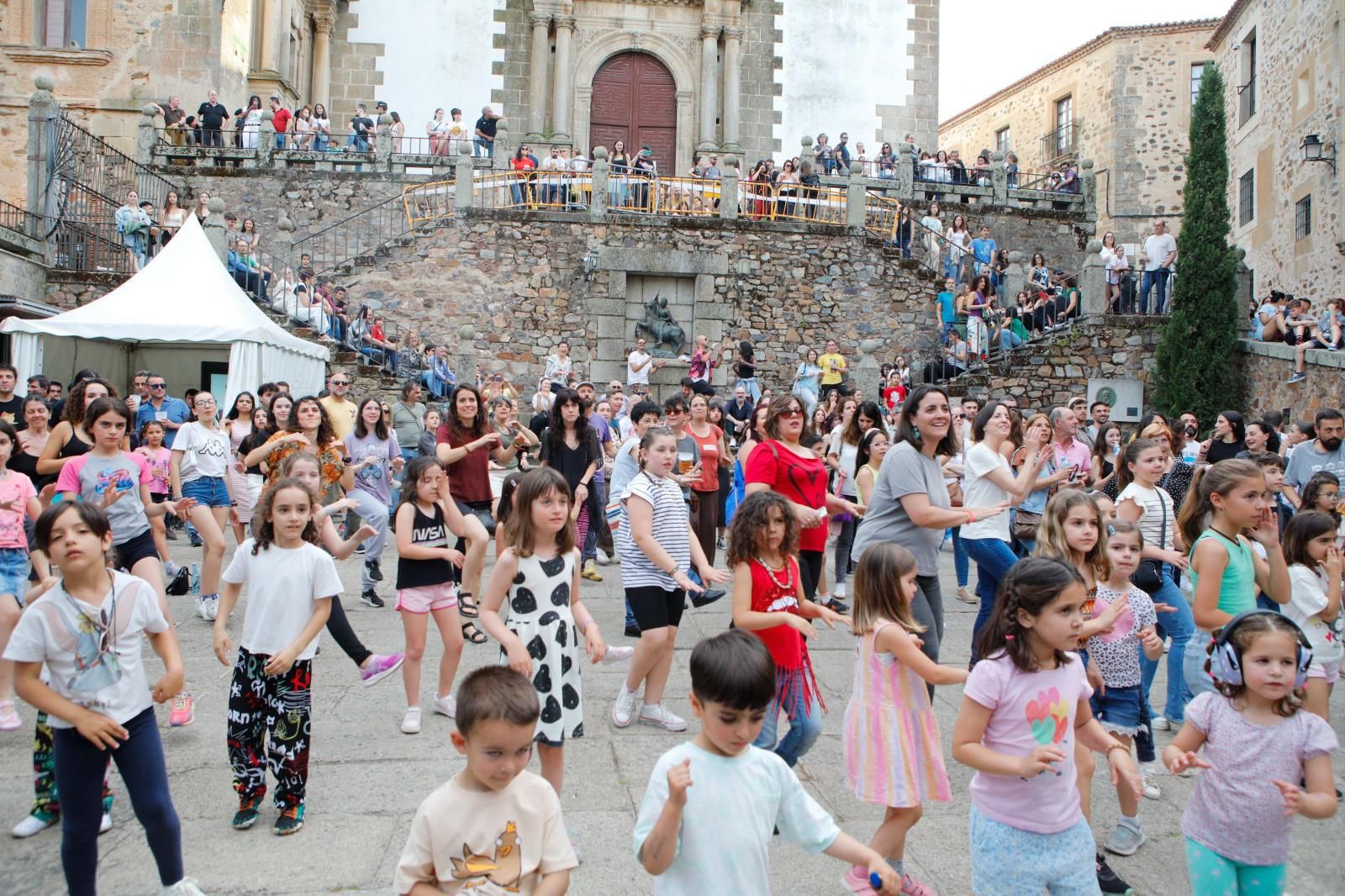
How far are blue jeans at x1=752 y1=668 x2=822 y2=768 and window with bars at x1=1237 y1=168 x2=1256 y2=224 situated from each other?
86.1ft

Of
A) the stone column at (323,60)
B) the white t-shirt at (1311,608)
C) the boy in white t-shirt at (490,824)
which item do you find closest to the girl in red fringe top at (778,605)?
the boy in white t-shirt at (490,824)

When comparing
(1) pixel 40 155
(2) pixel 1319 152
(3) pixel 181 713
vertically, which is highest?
(2) pixel 1319 152

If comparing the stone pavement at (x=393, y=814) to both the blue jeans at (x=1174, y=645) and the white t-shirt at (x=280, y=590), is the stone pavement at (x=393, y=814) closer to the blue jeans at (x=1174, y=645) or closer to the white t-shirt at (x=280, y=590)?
the blue jeans at (x=1174, y=645)

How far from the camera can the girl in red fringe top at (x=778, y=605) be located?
416 centimetres

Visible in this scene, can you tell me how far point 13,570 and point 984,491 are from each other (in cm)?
516

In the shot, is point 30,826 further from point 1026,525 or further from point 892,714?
point 1026,525

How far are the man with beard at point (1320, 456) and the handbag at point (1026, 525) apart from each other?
185 cm

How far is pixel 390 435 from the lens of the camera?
8.27 meters

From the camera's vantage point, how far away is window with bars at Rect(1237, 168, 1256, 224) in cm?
2564

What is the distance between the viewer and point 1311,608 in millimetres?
4805

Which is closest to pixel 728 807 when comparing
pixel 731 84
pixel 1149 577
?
pixel 1149 577

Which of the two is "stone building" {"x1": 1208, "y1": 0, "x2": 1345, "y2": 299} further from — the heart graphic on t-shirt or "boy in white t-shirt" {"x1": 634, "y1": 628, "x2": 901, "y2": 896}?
"boy in white t-shirt" {"x1": 634, "y1": 628, "x2": 901, "y2": 896}

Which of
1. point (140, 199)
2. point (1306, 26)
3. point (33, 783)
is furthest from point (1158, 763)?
point (1306, 26)

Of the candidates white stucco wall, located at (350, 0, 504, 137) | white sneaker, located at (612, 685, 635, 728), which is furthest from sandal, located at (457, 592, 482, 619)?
white stucco wall, located at (350, 0, 504, 137)
